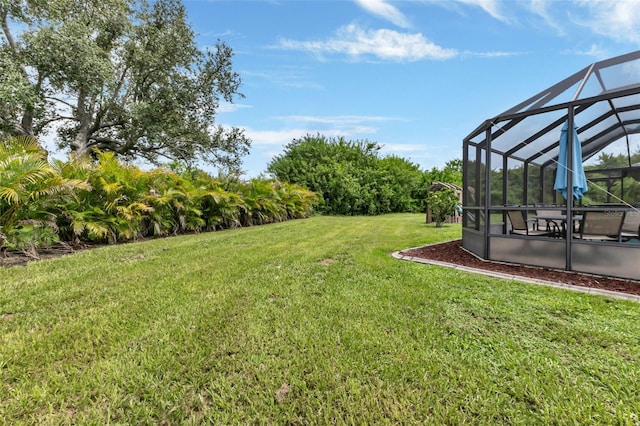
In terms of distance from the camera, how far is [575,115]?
4.86m

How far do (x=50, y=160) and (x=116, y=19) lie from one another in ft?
31.6

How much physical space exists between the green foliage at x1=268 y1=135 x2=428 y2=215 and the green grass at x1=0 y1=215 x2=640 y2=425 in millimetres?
14099

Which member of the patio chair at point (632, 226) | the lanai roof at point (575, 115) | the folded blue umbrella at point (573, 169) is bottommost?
the patio chair at point (632, 226)

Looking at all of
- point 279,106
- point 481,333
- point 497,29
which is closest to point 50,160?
point 481,333

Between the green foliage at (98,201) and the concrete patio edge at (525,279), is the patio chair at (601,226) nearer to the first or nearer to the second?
the concrete patio edge at (525,279)

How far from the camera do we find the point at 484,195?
542 centimetres

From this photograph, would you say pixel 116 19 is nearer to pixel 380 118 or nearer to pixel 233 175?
pixel 233 175

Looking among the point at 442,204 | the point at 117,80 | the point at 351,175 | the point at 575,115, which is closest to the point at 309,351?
the point at 575,115

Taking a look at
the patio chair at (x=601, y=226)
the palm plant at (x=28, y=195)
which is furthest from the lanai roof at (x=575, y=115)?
the palm plant at (x=28, y=195)

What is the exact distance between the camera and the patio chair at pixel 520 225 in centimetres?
497

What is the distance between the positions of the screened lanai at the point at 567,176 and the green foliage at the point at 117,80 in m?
12.2

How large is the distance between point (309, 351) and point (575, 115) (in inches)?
233

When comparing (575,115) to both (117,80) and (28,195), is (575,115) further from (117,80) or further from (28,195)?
(117,80)

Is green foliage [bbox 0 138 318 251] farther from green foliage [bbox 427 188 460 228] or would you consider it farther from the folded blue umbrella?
the folded blue umbrella
